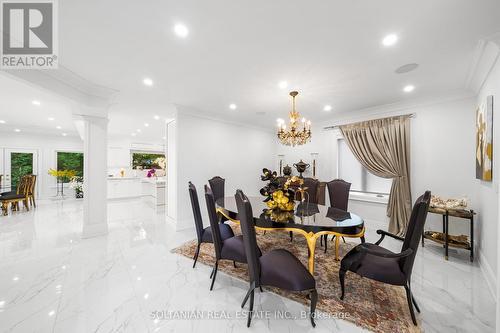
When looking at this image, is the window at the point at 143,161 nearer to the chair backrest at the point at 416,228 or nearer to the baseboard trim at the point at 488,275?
the chair backrest at the point at 416,228

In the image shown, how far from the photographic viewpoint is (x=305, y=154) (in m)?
5.43

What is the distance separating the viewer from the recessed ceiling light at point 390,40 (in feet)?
5.89

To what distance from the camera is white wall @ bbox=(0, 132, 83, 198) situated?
669 cm

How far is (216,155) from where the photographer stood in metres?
4.63

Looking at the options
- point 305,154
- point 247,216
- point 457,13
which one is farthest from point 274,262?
point 305,154

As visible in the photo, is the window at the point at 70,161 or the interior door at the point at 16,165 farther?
the window at the point at 70,161

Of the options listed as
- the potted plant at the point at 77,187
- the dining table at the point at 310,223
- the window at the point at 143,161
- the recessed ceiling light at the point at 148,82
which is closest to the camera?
the dining table at the point at 310,223

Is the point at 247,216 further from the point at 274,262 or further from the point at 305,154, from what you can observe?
the point at 305,154

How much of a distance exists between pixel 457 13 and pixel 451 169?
274cm

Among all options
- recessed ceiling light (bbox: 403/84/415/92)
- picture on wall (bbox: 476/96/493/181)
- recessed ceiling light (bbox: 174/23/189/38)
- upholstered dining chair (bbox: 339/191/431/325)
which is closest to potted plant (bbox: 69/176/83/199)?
recessed ceiling light (bbox: 174/23/189/38)

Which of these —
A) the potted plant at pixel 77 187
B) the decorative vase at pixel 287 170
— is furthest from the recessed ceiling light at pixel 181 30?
the potted plant at pixel 77 187

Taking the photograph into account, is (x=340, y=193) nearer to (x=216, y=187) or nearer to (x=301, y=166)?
(x=301, y=166)

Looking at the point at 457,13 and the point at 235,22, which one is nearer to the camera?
the point at 457,13

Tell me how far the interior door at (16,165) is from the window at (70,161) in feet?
2.07
